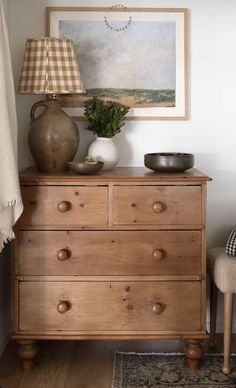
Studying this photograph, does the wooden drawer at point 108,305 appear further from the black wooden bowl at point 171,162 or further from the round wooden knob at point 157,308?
the black wooden bowl at point 171,162

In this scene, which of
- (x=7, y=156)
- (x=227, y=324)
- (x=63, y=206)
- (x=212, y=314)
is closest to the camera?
(x=7, y=156)

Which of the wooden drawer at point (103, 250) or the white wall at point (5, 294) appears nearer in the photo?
the wooden drawer at point (103, 250)

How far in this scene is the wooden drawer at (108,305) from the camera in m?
2.70

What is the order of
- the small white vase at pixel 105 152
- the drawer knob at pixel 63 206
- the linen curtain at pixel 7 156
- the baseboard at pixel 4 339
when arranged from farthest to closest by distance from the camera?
the baseboard at pixel 4 339 < the small white vase at pixel 105 152 < the drawer knob at pixel 63 206 < the linen curtain at pixel 7 156

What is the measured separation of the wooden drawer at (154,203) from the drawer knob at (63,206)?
216 millimetres

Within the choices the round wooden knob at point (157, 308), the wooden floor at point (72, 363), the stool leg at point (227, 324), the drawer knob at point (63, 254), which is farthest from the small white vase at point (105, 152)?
the wooden floor at point (72, 363)

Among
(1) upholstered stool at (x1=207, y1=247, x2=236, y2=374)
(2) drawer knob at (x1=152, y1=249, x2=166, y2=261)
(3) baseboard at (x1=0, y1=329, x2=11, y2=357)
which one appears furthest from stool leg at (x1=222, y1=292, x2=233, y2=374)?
(3) baseboard at (x1=0, y1=329, x2=11, y2=357)

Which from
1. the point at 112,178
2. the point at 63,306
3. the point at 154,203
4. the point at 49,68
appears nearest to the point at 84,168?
the point at 112,178

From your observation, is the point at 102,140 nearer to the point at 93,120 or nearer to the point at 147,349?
the point at 93,120

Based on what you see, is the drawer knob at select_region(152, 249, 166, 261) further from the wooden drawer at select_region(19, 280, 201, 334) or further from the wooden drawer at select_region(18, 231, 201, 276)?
the wooden drawer at select_region(19, 280, 201, 334)

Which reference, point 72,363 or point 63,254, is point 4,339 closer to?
point 72,363

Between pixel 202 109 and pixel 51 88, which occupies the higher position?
pixel 51 88

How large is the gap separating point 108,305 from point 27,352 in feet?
1.50

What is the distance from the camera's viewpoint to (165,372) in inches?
109
